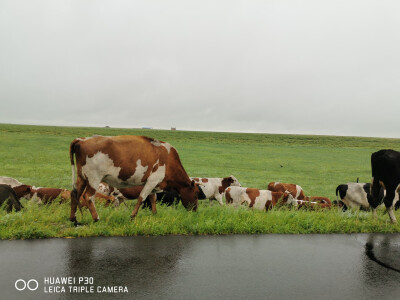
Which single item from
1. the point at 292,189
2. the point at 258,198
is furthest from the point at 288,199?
the point at 292,189

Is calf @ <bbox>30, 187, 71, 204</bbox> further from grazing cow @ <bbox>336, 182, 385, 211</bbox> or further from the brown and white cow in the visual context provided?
grazing cow @ <bbox>336, 182, 385, 211</bbox>

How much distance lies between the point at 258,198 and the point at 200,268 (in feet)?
24.8

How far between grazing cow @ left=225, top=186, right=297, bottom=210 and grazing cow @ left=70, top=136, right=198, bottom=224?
4196mm

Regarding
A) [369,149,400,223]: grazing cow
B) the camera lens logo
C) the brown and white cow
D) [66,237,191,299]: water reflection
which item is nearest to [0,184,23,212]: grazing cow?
[66,237,191,299]: water reflection

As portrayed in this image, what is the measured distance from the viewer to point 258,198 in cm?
1223

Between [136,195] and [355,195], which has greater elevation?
[355,195]

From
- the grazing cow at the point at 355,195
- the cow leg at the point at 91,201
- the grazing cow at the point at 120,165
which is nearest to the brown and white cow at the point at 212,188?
the grazing cow at the point at 355,195

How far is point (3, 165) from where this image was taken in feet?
89.9

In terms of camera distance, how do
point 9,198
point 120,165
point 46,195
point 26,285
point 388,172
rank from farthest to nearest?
point 46,195 < point 388,172 < point 9,198 < point 120,165 < point 26,285

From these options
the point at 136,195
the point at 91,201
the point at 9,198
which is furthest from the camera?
the point at 136,195

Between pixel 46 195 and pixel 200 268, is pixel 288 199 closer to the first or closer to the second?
pixel 200 268

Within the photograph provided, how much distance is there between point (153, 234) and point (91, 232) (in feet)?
4.19

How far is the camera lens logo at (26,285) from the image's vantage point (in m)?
4.21

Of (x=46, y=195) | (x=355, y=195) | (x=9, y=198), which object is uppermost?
(x=355, y=195)
